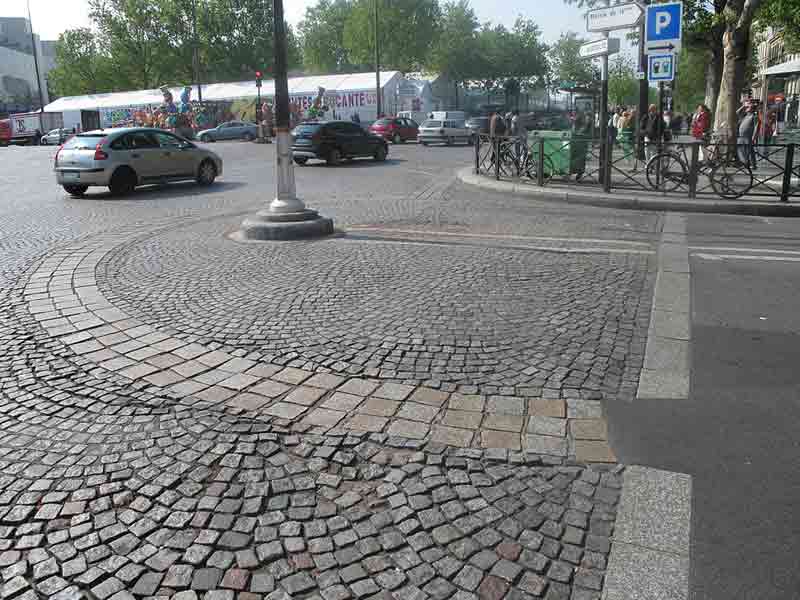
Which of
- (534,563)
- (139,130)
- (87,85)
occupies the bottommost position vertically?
(534,563)

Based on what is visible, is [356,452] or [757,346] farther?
[757,346]

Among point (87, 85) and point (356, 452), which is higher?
point (87, 85)

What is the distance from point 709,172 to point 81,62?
80.9m

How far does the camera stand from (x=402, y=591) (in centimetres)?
235

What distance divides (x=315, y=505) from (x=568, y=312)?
10.1 ft

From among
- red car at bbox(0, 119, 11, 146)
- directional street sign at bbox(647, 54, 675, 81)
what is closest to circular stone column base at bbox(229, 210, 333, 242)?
directional street sign at bbox(647, 54, 675, 81)

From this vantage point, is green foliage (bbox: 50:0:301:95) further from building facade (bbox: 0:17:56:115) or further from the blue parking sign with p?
the blue parking sign with p

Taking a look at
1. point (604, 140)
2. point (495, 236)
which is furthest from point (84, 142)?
point (604, 140)

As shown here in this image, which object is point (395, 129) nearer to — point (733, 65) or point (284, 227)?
point (733, 65)

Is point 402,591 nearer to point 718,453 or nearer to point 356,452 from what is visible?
point 356,452

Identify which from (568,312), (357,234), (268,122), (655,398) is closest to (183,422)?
(655,398)

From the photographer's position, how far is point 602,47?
44.1ft

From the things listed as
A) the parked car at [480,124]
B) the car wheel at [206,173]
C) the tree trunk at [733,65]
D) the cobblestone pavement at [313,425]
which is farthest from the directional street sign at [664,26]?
the parked car at [480,124]

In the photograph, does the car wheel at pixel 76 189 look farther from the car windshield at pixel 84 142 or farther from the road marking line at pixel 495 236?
the road marking line at pixel 495 236
